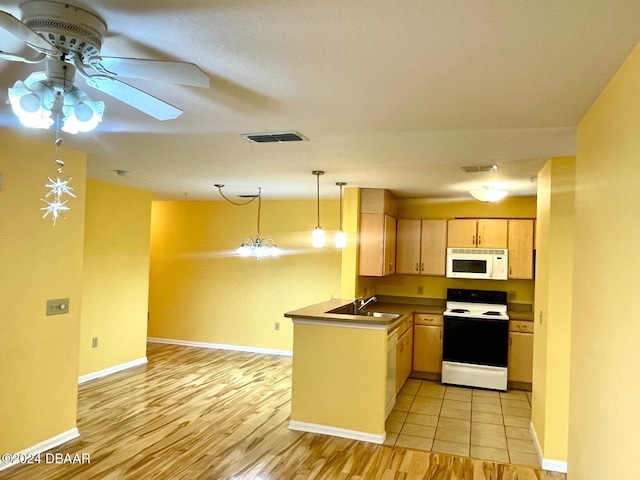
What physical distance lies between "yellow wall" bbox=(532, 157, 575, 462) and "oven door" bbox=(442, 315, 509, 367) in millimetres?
1742

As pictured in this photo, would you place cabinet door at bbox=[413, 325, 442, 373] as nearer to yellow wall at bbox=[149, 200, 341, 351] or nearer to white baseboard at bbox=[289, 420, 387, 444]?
yellow wall at bbox=[149, 200, 341, 351]

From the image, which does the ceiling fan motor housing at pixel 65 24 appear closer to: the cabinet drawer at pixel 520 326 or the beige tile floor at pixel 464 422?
the beige tile floor at pixel 464 422

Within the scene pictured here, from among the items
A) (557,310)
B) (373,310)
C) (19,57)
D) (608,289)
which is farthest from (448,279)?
(19,57)

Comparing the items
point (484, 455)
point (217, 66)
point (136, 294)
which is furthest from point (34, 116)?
point (136, 294)

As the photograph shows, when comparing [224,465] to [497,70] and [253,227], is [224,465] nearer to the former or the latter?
[497,70]

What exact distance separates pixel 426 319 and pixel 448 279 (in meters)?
0.82

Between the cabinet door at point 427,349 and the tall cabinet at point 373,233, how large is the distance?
952mm

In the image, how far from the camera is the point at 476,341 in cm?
515

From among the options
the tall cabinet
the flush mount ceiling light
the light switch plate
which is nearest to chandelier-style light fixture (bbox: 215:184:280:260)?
the tall cabinet

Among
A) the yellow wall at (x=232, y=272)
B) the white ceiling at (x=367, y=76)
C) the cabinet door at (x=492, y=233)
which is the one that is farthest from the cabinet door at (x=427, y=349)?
the white ceiling at (x=367, y=76)

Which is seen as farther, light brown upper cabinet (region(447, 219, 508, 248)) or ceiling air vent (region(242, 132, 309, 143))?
light brown upper cabinet (region(447, 219, 508, 248))

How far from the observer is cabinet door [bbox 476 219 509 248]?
5.50 m

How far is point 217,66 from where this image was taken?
6.00ft

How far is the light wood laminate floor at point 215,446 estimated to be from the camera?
304cm
